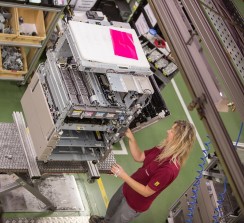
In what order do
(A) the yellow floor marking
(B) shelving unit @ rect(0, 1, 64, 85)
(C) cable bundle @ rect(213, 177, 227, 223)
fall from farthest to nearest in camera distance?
(B) shelving unit @ rect(0, 1, 64, 85) < (A) the yellow floor marking < (C) cable bundle @ rect(213, 177, 227, 223)

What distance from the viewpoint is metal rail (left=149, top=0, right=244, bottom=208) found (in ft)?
10.2

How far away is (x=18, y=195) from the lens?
7004mm

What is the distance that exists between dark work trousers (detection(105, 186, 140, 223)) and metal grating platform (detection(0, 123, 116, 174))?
43cm

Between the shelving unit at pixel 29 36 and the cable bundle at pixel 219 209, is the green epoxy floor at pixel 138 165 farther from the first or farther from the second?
the cable bundle at pixel 219 209

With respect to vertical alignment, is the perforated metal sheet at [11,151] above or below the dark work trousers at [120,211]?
above

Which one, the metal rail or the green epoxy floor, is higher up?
the green epoxy floor

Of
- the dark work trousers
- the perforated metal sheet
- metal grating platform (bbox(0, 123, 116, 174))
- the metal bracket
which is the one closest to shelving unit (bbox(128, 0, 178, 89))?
metal grating platform (bbox(0, 123, 116, 174))

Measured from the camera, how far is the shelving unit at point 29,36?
25.1 feet

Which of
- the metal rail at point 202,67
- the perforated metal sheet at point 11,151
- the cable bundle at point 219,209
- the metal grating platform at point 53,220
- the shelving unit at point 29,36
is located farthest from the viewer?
the shelving unit at point 29,36

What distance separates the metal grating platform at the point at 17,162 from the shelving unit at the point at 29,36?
194cm

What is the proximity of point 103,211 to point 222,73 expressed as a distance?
4.51 metres

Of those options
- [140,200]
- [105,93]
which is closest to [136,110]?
[105,93]

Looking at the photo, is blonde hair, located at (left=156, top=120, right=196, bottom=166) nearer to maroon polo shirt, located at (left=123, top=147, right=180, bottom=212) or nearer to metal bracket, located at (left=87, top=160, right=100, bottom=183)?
maroon polo shirt, located at (left=123, top=147, right=180, bottom=212)

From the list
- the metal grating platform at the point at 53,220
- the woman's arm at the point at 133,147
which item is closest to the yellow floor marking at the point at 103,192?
the metal grating platform at the point at 53,220
